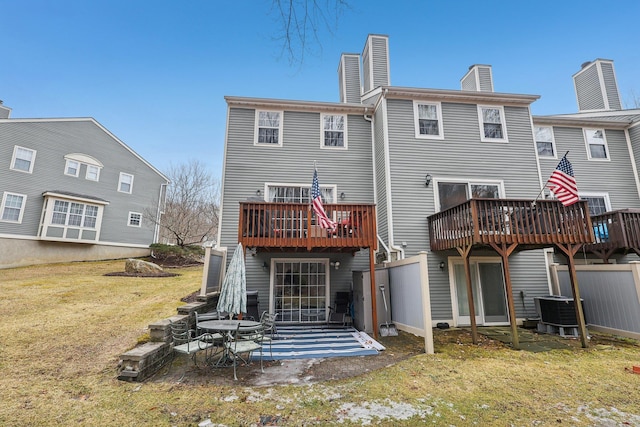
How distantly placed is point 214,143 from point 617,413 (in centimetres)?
3791

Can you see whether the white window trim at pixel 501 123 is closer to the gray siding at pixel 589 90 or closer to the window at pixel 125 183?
the gray siding at pixel 589 90

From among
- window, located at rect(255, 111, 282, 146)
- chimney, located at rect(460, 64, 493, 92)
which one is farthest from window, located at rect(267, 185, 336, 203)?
chimney, located at rect(460, 64, 493, 92)

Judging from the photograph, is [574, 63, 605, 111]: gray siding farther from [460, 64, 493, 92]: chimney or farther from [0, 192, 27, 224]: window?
[0, 192, 27, 224]: window

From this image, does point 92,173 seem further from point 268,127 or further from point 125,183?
point 268,127

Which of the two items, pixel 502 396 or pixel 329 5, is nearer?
pixel 329 5

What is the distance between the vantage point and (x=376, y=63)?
12.4 m

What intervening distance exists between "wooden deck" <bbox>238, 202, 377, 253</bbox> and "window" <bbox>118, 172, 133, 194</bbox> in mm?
16583

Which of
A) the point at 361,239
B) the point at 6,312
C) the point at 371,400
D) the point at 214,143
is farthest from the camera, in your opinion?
the point at 214,143

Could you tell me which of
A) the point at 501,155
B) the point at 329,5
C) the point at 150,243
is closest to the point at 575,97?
the point at 501,155

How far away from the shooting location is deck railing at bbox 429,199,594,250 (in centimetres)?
716

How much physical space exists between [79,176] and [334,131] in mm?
16750

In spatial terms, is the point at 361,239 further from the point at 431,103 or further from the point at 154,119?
the point at 154,119

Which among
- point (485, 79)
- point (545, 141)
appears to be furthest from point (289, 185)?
point (545, 141)

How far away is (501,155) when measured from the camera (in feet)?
34.3
